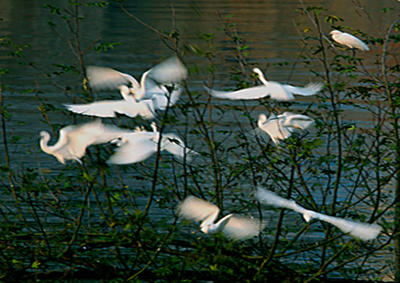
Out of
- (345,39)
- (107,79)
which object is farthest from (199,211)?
(345,39)

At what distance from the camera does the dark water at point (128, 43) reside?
577cm

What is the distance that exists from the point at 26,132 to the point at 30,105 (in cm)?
103

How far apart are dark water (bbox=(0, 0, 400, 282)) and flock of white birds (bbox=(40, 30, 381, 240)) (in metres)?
0.40

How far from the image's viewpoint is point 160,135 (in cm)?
177

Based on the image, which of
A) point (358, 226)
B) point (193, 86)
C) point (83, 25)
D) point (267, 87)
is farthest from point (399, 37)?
point (83, 25)

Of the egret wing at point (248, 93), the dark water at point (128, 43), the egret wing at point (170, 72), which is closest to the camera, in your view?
the egret wing at point (170, 72)

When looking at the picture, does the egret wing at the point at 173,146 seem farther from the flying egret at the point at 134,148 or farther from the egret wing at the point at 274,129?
the egret wing at the point at 274,129

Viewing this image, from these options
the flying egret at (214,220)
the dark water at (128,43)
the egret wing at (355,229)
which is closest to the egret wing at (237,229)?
the flying egret at (214,220)

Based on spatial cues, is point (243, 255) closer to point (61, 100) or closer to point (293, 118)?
point (293, 118)

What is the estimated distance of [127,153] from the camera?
1926 mm

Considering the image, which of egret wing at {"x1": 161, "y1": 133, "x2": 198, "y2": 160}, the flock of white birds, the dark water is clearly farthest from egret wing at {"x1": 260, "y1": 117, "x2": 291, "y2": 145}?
the dark water

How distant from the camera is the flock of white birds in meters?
1.78

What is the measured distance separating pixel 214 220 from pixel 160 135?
338 millimetres

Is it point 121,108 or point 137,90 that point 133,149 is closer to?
point 121,108
